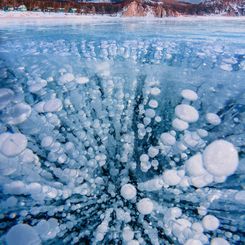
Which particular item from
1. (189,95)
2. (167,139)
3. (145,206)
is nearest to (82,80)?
(189,95)

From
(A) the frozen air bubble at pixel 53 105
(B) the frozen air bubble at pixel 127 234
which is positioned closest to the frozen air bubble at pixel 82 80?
(A) the frozen air bubble at pixel 53 105

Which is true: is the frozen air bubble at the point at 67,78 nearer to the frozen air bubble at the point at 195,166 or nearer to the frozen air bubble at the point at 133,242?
the frozen air bubble at the point at 195,166

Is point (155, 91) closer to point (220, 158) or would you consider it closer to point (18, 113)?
point (220, 158)

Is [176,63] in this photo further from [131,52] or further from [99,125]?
[99,125]

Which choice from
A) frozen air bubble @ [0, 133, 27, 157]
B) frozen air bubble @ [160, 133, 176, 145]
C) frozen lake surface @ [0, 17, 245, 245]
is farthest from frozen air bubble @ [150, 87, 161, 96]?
frozen air bubble @ [0, 133, 27, 157]

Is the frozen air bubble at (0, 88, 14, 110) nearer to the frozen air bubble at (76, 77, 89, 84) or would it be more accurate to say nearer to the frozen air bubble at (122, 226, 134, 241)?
the frozen air bubble at (76, 77, 89, 84)

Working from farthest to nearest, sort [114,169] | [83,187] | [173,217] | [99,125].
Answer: [99,125], [114,169], [83,187], [173,217]

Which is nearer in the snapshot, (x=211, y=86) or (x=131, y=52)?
(x=211, y=86)

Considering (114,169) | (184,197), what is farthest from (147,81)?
(184,197)

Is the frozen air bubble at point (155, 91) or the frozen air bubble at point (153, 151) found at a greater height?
the frozen air bubble at point (155, 91)
